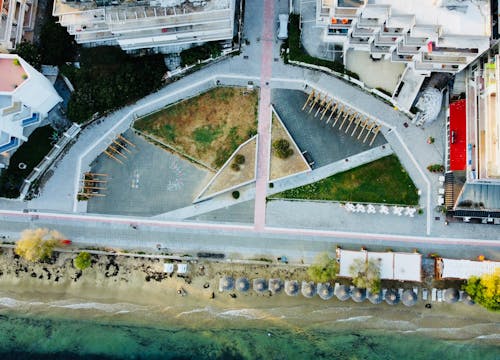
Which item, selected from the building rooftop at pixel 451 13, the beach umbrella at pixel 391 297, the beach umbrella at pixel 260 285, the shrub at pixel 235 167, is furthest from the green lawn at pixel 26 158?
the beach umbrella at pixel 391 297

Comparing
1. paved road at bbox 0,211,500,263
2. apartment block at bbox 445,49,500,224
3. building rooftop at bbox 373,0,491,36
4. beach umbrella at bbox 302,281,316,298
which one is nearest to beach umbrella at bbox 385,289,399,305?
paved road at bbox 0,211,500,263

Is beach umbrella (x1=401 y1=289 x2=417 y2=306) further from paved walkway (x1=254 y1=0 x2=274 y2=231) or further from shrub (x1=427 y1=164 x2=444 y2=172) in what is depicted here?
paved walkway (x1=254 y1=0 x2=274 y2=231)

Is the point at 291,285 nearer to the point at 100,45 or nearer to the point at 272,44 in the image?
→ the point at 272,44

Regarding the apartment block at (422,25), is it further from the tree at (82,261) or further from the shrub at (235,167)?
the tree at (82,261)

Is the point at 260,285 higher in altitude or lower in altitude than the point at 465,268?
lower

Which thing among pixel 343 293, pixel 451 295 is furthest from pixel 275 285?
pixel 451 295

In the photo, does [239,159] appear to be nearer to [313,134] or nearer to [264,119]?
[264,119]
